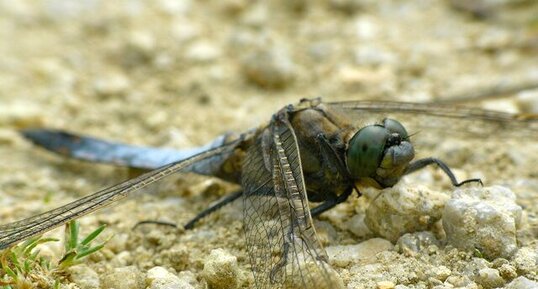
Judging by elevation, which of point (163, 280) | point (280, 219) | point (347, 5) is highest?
point (347, 5)

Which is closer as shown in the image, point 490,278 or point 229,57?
point 490,278

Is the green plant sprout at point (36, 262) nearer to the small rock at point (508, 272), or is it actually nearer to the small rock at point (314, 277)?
the small rock at point (314, 277)

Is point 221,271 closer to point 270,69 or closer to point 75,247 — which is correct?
point 75,247

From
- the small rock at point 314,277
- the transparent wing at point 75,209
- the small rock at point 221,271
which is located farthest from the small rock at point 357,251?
the transparent wing at point 75,209

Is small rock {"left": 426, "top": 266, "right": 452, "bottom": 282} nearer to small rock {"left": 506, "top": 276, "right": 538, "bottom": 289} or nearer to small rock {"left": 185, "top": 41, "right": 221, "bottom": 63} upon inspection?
small rock {"left": 506, "top": 276, "right": 538, "bottom": 289}

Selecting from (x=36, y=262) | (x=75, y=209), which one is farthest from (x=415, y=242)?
(x=36, y=262)

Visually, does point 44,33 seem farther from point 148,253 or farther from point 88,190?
point 148,253

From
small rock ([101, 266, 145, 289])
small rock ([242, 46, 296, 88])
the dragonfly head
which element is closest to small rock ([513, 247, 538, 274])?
the dragonfly head
